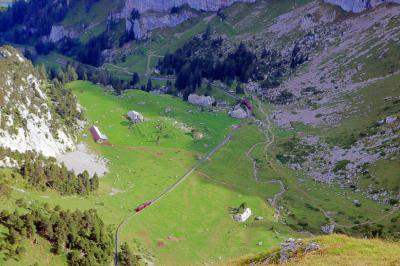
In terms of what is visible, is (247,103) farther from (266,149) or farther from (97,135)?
(97,135)

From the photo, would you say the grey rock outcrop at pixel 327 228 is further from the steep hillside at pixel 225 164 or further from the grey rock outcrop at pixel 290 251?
the grey rock outcrop at pixel 290 251

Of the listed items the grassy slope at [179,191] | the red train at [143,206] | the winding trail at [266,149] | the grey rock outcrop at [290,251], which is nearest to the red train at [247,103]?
the winding trail at [266,149]

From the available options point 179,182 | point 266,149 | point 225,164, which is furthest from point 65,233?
point 266,149

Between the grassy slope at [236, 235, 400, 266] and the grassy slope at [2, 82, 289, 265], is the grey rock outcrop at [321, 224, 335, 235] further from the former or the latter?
the grassy slope at [236, 235, 400, 266]

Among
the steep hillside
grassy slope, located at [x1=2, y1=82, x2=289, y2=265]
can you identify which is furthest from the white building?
grassy slope, located at [x1=2, y1=82, x2=289, y2=265]

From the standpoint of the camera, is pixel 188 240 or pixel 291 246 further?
pixel 188 240

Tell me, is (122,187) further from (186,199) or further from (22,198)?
(22,198)

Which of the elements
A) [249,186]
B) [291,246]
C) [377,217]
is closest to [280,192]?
[249,186]
